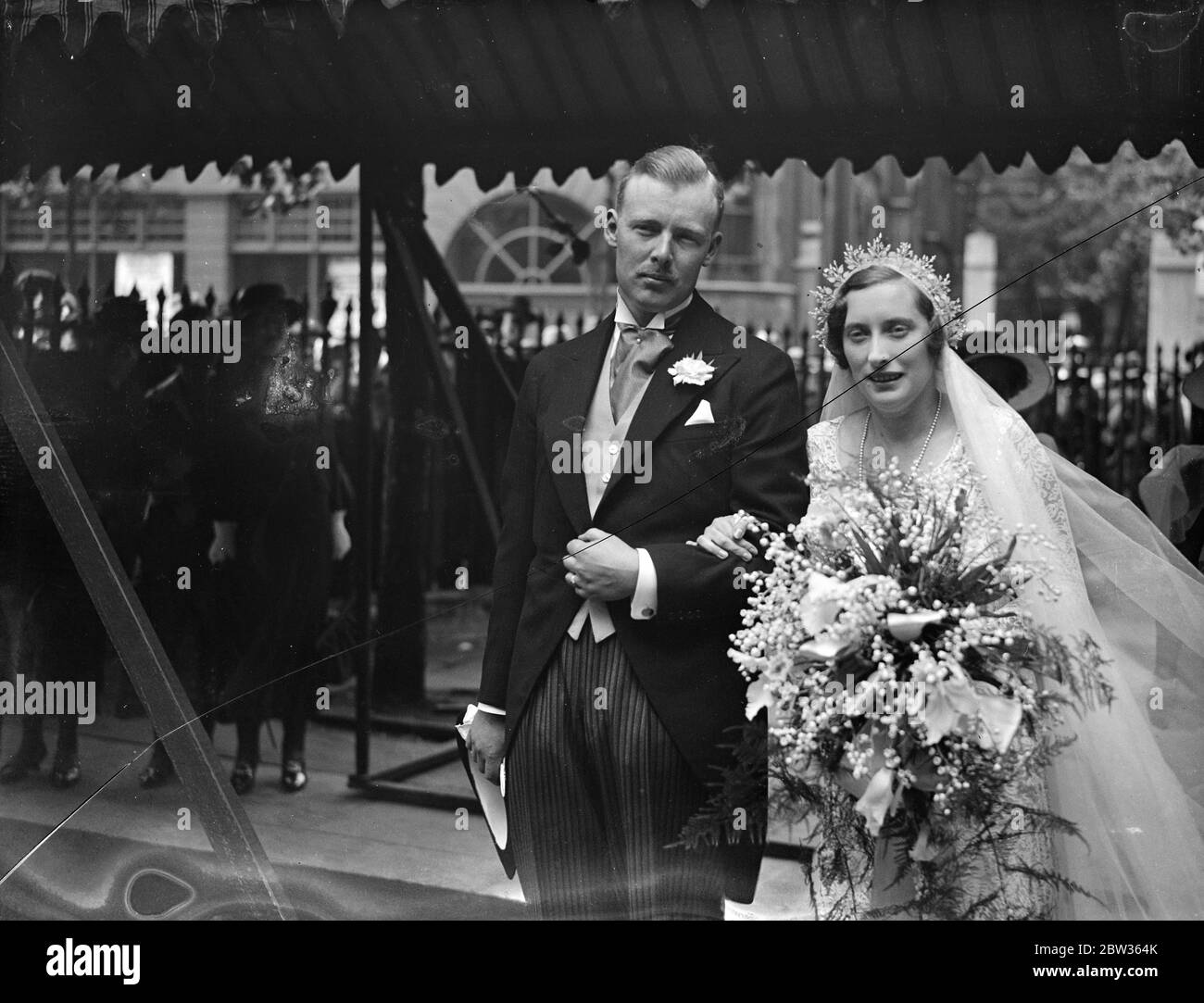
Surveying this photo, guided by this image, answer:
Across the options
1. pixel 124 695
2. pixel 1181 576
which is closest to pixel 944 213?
pixel 1181 576

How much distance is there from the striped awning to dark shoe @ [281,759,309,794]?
1578mm

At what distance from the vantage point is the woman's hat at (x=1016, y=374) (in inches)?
137

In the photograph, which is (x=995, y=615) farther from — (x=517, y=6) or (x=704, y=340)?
(x=517, y=6)

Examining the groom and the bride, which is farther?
the groom

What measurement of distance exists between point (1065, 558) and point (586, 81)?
168 cm

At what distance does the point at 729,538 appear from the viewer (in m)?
3.29

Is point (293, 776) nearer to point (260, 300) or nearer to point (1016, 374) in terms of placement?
point (260, 300)

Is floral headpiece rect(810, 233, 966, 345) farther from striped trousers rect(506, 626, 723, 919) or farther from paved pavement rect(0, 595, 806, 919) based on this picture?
paved pavement rect(0, 595, 806, 919)

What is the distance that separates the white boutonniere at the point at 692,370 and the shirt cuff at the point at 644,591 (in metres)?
0.41

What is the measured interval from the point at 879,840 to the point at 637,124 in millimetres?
1851

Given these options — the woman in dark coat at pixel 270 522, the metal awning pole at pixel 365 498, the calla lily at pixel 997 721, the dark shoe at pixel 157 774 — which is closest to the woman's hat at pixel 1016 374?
the calla lily at pixel 997 721

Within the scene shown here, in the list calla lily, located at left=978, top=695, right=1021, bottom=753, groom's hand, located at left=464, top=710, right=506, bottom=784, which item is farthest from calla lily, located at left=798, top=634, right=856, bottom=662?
groom's hand, located at left=464, top=710, right=506, bottom=784

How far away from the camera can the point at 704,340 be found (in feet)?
11.1

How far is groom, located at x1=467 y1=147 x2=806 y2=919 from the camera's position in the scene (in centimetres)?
330
